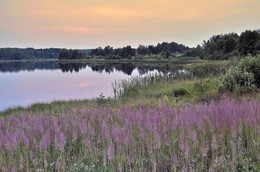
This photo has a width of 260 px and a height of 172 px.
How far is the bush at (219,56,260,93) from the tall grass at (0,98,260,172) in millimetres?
8264

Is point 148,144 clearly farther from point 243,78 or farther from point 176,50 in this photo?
point 176,50

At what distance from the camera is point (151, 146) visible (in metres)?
4.42

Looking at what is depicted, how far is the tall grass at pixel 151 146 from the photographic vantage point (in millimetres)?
4387

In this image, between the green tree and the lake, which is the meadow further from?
the green tree

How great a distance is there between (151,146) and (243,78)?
1159 centimetres

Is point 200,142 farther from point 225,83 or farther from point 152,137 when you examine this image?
point 225,83

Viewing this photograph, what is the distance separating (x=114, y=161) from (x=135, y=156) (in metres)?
0.29

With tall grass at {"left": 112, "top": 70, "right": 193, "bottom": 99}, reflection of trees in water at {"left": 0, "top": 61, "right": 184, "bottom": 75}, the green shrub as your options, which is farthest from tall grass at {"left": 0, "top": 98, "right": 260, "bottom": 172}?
reflection of trees in water at {"left": 0, "top": 61, "right": 184, "bottom": 75}

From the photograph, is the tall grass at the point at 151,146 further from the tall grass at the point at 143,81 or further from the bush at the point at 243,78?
the tall grass at the point at 143,81

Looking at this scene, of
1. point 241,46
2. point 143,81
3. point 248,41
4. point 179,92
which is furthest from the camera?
point 241,46

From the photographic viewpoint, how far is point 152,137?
495cm

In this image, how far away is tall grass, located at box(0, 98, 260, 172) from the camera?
4387 mm

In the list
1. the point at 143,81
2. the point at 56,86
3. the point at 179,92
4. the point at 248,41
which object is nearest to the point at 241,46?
the point at 248,41

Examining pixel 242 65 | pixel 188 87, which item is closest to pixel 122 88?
pixel 188 87
